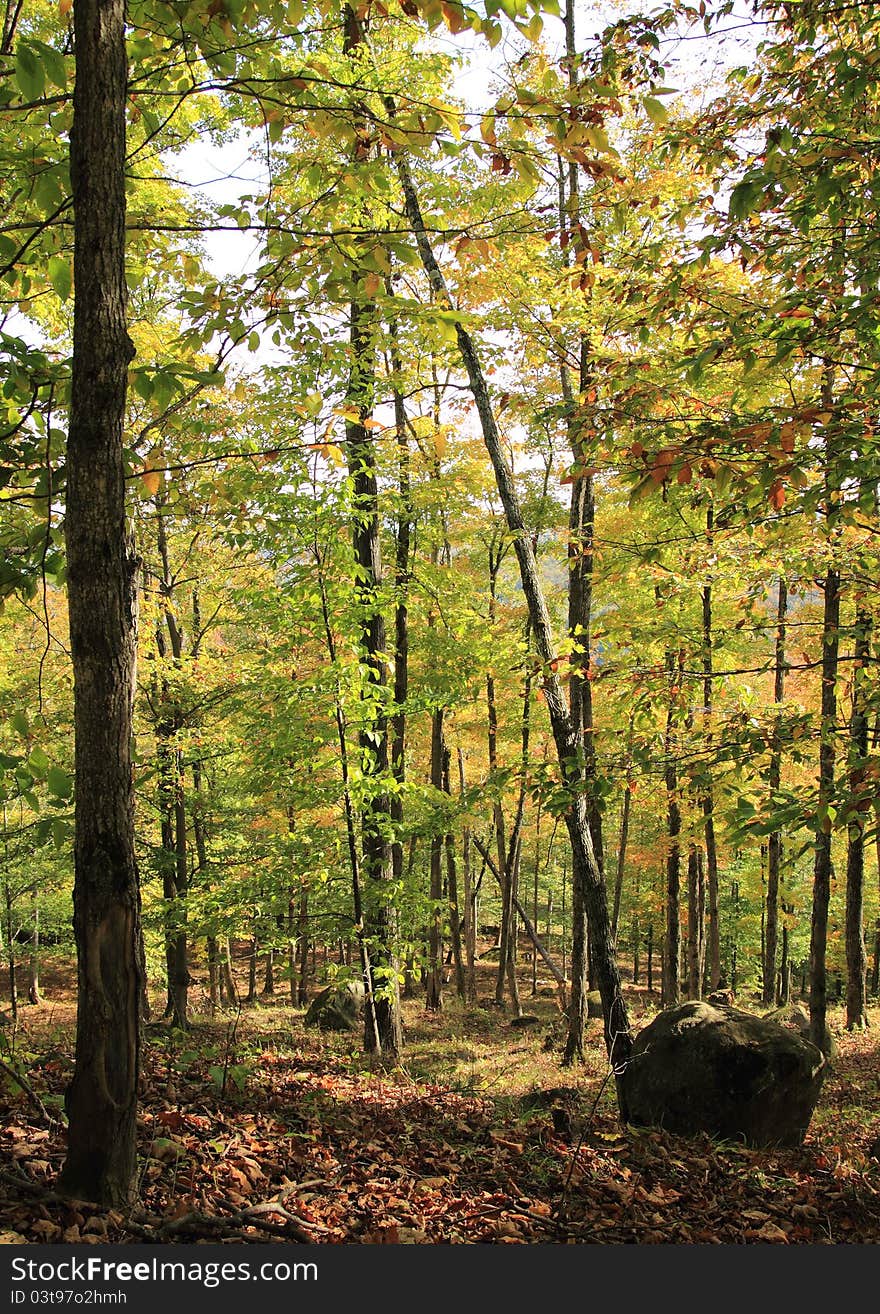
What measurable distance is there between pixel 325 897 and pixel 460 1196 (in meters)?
4.11

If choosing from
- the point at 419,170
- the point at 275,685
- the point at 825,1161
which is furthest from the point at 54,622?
the point at 825,1161

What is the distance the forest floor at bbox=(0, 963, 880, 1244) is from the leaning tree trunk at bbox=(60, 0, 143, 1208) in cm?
35

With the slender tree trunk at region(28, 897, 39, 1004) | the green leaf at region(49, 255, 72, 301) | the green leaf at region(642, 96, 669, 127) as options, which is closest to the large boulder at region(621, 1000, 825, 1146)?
the green leaf at region(642, 96, 669, 127)

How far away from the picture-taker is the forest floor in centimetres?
297

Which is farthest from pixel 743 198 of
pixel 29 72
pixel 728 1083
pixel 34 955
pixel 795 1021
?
pixel 34 955

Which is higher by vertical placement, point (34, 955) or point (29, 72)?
point (29, 72)

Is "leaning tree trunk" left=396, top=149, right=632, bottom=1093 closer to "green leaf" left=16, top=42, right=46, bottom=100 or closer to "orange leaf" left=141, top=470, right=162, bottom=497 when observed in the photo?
"orange leaf" left=141, top=470, right=162, bottom=497

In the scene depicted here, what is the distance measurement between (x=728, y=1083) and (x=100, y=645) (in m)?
6.16

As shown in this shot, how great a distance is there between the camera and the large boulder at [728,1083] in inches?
241

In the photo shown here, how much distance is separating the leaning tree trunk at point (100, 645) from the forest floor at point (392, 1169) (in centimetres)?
35

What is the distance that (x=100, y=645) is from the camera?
254 cm

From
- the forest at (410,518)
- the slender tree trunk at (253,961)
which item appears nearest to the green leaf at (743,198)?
the forest at (410,518)

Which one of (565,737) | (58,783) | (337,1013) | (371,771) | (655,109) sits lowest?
(337,1013)

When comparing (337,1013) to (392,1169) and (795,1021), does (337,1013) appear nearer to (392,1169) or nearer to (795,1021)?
(795,1021)
